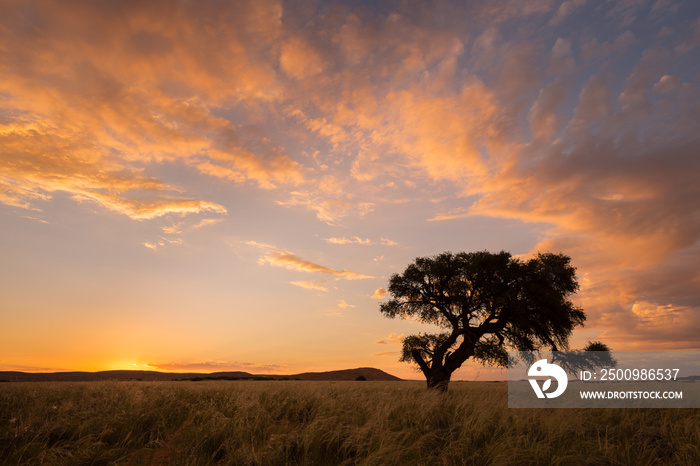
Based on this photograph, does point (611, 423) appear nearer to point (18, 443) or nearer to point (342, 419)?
point (342, 419)

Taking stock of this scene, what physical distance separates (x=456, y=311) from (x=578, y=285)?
6864mm

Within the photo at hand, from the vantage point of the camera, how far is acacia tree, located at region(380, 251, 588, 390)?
1947cm

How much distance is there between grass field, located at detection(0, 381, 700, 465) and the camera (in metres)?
6.00

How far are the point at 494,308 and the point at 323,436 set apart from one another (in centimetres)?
1583

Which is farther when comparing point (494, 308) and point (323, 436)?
point (494, 308)

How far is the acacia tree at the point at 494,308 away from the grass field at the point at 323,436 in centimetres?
998

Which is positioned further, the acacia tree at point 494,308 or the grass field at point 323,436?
the acacia tree at point 494,308

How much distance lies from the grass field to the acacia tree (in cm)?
998

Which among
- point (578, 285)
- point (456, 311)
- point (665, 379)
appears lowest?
point (665, 379)

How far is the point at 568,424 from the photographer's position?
322 inches

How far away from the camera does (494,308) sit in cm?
2006

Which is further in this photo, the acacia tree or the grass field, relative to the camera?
the acacia tree

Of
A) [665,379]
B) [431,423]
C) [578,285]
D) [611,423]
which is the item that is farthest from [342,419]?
[665,379]

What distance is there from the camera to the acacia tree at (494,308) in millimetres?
19469
